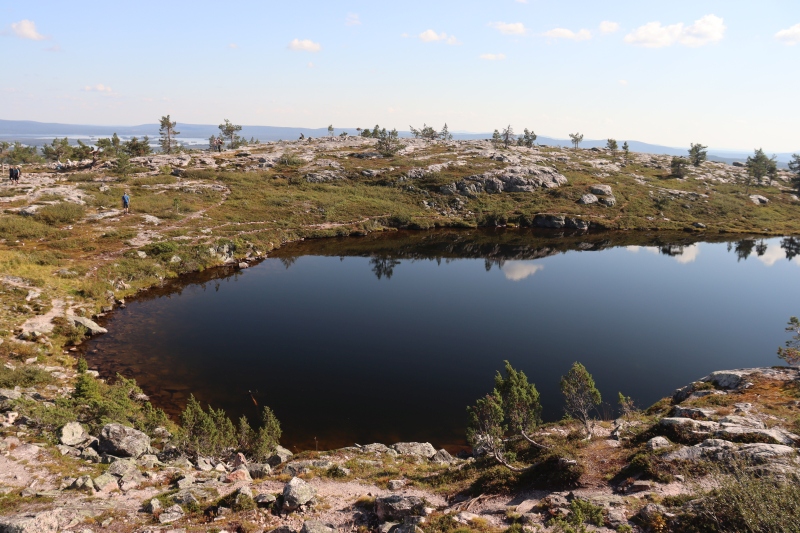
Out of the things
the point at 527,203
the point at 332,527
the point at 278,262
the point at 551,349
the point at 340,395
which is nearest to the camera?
the point at 332,527

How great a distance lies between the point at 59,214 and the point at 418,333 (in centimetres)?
6275

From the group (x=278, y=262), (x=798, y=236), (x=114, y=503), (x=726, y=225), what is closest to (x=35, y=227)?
(x=278, y=262)

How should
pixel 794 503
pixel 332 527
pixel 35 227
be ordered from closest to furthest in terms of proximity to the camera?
1. pixel 794 503
2. pixel 332 527
3. pixel 35 227

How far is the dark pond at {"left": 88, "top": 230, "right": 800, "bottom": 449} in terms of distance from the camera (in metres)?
30.5

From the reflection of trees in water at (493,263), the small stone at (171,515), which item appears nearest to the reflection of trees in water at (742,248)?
the reflection of trees in water at (493,263)

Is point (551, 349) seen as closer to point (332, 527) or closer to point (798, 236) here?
point (332, 527)

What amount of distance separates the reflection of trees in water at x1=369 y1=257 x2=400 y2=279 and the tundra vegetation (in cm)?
65

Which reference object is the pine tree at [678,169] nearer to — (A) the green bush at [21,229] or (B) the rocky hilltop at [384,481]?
(B) the rocky hilltop at [384,481]

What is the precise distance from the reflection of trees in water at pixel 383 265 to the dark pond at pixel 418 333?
421mm

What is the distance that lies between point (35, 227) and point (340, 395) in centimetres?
5717

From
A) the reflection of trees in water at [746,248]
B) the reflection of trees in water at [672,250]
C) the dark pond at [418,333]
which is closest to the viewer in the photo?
the dark pond at [418,333]

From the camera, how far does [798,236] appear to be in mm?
100750

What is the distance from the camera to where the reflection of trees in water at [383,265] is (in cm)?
6344

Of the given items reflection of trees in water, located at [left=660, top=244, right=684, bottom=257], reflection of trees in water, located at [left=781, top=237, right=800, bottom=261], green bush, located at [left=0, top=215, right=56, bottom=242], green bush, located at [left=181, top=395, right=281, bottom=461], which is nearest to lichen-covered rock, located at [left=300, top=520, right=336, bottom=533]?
green bush, located at [left=181, top=395, right=281, bottom=461]
